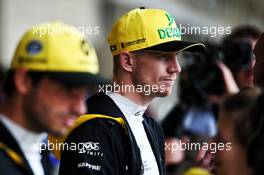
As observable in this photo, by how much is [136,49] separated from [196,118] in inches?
62.6

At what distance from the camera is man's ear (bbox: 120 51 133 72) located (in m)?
3.47

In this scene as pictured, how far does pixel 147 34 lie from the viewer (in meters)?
3.48

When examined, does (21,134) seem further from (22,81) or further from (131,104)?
(131,104)

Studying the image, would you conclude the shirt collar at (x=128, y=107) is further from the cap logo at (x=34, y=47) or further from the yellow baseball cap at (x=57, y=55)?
the cap logo at (x=34, y=47)

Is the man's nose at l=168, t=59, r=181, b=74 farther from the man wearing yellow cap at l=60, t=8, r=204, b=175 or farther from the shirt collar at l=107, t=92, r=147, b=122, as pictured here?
the shirt collar at l=107, t=92, r=147, b=122

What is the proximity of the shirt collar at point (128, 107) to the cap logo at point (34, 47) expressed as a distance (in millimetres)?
368

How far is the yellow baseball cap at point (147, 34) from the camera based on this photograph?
3.48 metres

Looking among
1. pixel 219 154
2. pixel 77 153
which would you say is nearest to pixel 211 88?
pixel 77 153

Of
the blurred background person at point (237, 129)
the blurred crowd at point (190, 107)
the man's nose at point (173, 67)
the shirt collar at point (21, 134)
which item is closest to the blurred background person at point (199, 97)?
the blurred crowd at point (190, 107)

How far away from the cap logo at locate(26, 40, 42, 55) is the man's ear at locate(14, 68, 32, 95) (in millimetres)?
110

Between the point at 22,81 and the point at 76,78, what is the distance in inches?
9.0

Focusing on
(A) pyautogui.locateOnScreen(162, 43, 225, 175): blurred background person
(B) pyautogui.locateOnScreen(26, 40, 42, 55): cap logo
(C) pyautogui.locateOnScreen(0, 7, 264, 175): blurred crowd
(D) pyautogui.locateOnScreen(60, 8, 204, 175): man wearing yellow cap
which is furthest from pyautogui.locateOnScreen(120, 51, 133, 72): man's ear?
(A) pyautogui.locateOnScreen(162, 43, 225, 175): blurred background person

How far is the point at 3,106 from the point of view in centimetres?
317

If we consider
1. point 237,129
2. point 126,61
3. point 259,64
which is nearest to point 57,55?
point 126,61
